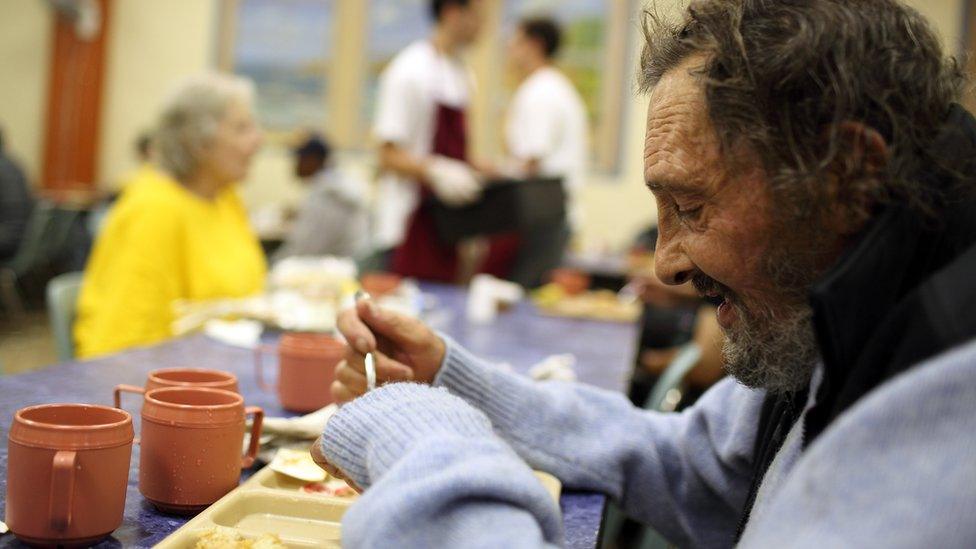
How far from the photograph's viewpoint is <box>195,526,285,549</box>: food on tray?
2.96 ft

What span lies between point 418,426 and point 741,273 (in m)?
0.37

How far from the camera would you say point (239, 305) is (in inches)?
104

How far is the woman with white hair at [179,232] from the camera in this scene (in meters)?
2.73

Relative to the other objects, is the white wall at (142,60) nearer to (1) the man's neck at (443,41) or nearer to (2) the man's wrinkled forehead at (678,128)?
(1) the man's neck at (443,41)

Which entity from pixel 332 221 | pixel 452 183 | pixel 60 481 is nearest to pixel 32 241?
pixel 332 221

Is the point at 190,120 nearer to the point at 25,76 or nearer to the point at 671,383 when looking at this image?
the point at 671,383

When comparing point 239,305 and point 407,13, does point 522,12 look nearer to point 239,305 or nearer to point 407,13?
point 407,13

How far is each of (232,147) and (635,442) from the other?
7.40ft

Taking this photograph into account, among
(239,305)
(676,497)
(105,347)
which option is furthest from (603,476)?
(105,347)

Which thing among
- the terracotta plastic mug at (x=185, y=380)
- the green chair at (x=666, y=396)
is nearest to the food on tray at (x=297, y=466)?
the terracotta plastic mug at (x=185, y=380)

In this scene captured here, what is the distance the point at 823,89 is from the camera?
874mm

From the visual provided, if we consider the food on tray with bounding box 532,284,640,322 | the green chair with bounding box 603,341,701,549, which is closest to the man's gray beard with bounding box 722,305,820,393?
the green chair with bounding box 603,341,701,549

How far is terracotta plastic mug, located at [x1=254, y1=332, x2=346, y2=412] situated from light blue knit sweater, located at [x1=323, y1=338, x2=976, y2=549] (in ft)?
1.18

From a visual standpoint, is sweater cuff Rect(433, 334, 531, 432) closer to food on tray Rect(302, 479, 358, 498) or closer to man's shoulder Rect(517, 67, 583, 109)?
food on tray Rect(302, 479, 358, 498)
